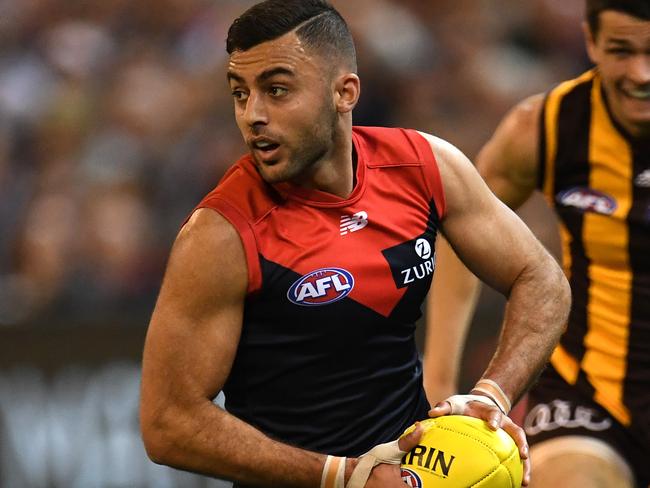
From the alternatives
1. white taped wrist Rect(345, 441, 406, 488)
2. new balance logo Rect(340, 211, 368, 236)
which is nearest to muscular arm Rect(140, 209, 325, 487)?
white taped wrist Rect(345, 441, 406, 488)

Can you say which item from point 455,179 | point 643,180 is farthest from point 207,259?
point 643,180

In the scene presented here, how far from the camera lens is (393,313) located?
346cm

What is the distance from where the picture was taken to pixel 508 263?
12.2 ft

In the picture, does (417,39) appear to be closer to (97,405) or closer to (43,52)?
(43,52)

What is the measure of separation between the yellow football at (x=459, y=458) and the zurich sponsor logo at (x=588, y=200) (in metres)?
1.29

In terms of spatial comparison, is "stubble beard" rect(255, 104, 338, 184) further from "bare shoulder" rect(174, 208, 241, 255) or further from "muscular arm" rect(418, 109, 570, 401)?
"muscular arm" rect(418, 109, 570, 401)

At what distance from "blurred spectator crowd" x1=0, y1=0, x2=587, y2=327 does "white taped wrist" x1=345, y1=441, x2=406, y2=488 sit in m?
3.62

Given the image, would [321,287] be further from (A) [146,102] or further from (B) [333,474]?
(A) [146,102]

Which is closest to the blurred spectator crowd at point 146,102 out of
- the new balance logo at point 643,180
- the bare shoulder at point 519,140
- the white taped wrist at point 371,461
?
the bare shoulder at point 519,140

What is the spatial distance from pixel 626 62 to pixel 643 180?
45 cm

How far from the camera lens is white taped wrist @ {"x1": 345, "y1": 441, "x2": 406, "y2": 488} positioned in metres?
3.15

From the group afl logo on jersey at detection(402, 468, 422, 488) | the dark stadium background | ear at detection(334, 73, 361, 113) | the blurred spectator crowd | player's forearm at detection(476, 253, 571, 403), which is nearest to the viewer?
afl logo on jersey at detection(402, 468, 422, 488)

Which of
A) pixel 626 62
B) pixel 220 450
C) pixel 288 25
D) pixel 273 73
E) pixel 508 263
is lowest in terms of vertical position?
pixel 220 450

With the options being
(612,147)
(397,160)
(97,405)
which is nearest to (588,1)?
(612,147)
